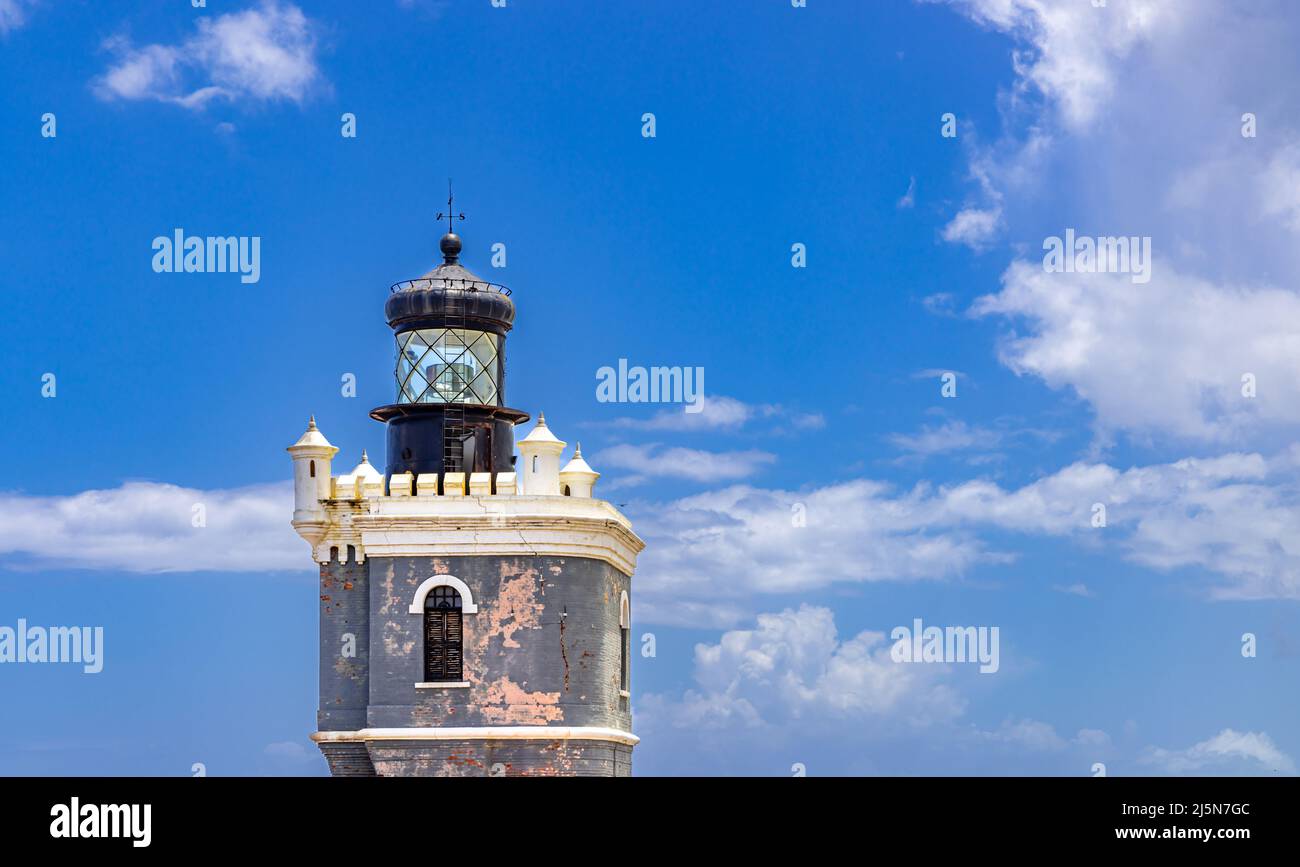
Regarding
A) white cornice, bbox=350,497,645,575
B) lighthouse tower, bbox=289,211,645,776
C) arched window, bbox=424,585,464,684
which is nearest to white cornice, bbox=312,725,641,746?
lighthouse tower, bbox=289,211,645,776

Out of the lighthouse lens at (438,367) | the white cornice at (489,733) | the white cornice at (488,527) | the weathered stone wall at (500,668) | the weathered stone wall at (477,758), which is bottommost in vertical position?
the weathered stone wall at (477,758)

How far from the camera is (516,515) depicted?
4212 centimetres

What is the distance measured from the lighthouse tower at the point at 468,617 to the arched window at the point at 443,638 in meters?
0.03

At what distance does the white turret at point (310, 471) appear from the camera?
43594 millimetres

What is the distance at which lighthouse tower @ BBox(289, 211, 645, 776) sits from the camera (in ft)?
137

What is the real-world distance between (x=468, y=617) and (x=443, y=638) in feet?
2.07

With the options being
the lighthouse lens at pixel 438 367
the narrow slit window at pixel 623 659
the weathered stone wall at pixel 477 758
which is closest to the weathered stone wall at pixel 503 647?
the weathered stone wall at pixel 477 758

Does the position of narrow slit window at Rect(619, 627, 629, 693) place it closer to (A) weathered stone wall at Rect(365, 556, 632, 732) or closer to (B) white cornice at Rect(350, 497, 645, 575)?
(A) weathered stone wall at Rect(365, 556, 632, 732)

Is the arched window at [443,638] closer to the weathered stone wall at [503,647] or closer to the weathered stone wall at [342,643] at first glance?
the weathered stone wall at [503,647]

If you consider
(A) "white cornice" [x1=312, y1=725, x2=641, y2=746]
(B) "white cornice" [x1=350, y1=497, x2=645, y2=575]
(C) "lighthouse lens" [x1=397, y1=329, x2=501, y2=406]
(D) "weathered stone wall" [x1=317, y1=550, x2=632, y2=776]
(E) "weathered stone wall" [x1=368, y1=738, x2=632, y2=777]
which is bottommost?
(E) "weathered stone wall" [x1=368, y1=738, x2=632, y2=777]

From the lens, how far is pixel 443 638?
4216cm

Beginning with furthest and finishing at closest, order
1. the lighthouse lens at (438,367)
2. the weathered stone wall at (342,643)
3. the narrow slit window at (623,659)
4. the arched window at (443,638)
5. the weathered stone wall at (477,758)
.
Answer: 1. the lighthouse lens at (438,367)
2. the narrow slit window at (623,659)
3. the weathered stone wall at (342,643)
4. the arched window at (443,638)
5. the weathered stone wall at (477,758)

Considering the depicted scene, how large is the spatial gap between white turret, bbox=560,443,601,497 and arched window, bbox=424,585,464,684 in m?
3.17
